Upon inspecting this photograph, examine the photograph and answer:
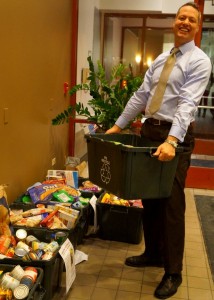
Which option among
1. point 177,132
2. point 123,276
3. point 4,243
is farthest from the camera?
point 123,276

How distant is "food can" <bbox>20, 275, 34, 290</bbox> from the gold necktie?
1.10m

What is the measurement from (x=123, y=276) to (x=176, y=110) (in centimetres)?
114

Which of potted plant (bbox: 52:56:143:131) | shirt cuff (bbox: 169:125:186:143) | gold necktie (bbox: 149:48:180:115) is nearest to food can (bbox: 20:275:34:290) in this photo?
shirt cuff (bbox: 169:125:186:143)

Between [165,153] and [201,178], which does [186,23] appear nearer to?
[165,153]

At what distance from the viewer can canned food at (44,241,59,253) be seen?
78.4 inches

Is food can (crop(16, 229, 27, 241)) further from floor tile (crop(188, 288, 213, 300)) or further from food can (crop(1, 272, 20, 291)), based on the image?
floor tile (crop(188, 288, 213, 300))

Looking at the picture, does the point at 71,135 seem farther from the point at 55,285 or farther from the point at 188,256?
the point at 55,285

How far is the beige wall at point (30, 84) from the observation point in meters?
2.51

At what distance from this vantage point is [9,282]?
1.67 m

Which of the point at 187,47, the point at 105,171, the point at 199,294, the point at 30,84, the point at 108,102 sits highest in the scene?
the point at 187,47

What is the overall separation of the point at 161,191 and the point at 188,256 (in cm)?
100

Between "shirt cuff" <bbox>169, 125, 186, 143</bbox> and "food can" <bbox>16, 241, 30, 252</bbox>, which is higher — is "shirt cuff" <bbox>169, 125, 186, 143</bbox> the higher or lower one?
the higher one

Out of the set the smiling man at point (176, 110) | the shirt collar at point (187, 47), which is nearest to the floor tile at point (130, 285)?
the smiling man at point (176, 110)

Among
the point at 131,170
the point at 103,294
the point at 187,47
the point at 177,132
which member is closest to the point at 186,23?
the point at 187,47
